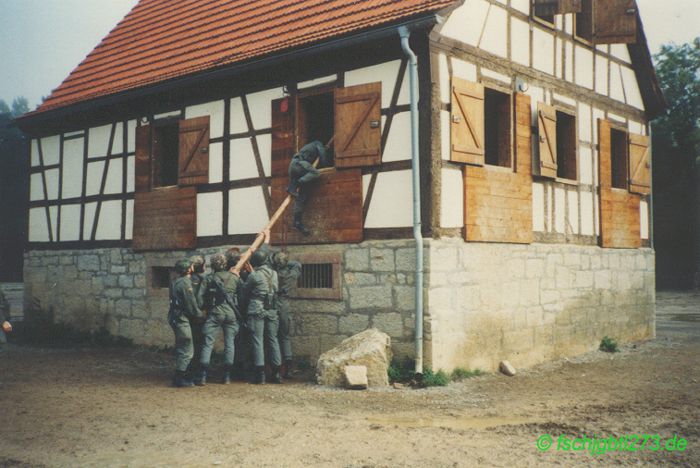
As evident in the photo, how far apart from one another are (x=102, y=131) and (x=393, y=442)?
991 cm

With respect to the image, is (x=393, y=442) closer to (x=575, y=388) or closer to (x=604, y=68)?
(x=575, y=388)

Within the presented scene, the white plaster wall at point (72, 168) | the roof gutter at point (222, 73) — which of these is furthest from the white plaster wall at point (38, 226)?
the roof gutter at point (222, 73)

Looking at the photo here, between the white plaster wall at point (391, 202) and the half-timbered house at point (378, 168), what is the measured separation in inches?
0.8

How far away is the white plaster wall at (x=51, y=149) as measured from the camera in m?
14.5

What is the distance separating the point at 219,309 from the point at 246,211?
7.98 ft

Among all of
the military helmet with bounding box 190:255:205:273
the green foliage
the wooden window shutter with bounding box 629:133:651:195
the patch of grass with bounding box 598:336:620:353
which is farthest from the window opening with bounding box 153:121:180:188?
the wooden window shutter with bounding box 629:133:651:195

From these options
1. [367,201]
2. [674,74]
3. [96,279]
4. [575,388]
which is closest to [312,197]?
[367,201]

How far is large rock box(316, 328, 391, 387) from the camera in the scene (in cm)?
851

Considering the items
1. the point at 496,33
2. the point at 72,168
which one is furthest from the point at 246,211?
the point at 72,168

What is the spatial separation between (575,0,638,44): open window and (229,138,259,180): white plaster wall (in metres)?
6.10

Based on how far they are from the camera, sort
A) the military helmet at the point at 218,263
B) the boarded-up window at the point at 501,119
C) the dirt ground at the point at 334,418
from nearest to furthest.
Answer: the dirt ground at the point at 334,418, the military helmet at the point at 218,263, the boarded-up window at the point at 501,119

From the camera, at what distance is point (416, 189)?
8.91 m

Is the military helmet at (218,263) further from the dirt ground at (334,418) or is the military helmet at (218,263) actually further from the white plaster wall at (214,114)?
the white plaster wall at (214,114)

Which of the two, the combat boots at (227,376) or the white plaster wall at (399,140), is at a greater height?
the white plaster wall at (399,140)
